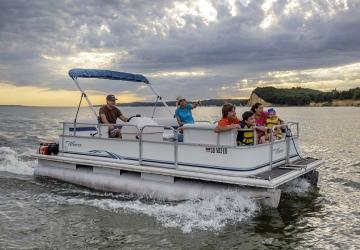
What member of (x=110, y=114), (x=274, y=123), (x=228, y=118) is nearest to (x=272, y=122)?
(x=274, y=123)

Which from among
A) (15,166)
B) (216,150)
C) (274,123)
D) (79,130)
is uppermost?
(274,123)

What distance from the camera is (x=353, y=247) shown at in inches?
283

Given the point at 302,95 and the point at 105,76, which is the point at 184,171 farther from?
the point at 302,95

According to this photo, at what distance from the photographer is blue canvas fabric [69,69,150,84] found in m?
11.4

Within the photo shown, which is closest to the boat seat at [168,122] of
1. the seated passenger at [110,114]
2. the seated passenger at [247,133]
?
the seated passenger at [110,114]

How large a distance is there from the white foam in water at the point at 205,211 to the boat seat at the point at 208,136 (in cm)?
101

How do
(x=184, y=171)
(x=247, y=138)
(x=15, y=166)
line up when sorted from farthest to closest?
Answer: 1. (x=15, y=166)
2. (x=184, y=171)
3. (x=247, y=138)

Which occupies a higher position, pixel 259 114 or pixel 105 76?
pixel 105 76

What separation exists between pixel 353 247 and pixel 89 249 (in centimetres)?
436

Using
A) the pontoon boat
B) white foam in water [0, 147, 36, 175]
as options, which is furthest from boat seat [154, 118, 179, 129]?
white foam in water [0, 147, 36, 175]

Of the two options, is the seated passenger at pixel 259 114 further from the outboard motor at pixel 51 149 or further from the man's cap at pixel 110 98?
the outboard motor at pixel 51 149

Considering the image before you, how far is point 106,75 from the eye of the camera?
11.8 m

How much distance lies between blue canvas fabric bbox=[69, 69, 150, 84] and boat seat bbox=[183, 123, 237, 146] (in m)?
3.88

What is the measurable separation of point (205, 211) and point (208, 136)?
1.48 meters
